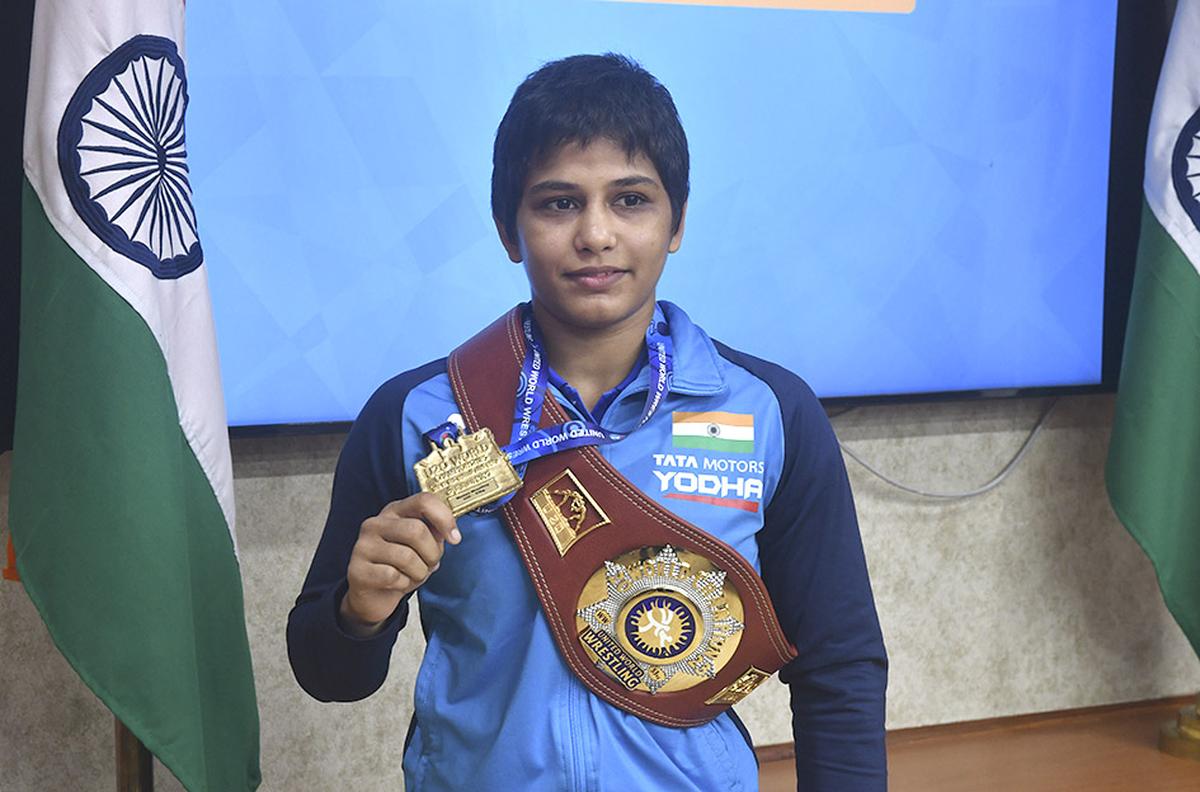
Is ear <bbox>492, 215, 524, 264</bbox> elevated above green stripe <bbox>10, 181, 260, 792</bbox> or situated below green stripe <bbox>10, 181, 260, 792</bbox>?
above

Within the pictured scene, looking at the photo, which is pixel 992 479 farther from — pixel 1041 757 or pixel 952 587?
pixel 1041 757

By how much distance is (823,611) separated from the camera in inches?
48.6

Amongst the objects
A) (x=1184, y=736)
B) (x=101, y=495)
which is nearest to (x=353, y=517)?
(x=101, y=495)

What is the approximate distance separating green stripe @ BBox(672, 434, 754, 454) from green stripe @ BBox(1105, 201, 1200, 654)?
160 cm

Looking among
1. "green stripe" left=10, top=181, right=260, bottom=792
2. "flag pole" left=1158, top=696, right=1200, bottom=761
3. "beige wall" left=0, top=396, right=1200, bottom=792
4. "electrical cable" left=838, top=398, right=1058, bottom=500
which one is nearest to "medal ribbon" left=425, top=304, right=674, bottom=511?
"green stripe" left=10, top=181, right=260, bottom=792

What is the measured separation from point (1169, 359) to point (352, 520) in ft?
6.11


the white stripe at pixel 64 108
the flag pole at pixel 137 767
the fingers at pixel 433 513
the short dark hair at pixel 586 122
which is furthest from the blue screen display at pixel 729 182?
the fingers at pixel 433 513

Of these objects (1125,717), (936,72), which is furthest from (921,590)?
(936,72)

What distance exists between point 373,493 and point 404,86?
1150mm

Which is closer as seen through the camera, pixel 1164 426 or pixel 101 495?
pixel 101 495

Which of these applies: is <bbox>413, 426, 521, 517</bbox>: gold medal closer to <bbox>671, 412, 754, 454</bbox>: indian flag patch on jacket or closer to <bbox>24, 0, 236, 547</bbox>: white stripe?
<bbox>671, 412, 754, 454</bbox>: indian flag patch on jacket

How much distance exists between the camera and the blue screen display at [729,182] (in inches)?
85.4

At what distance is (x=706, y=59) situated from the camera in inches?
93.0

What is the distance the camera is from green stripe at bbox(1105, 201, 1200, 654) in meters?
2.50
